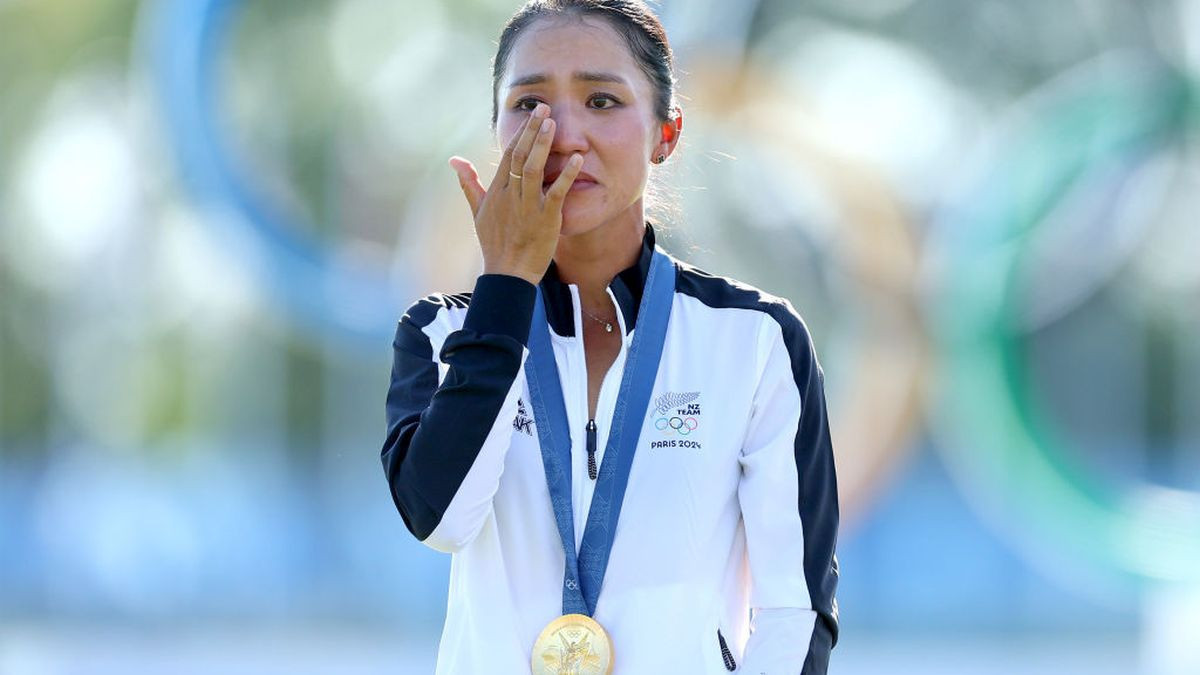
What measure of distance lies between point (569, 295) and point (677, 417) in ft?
0.92

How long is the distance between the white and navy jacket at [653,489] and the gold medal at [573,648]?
0.03m

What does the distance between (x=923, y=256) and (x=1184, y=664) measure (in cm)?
228

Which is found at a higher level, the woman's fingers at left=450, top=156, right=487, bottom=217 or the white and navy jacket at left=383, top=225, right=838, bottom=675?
the woman's fingers at left=450, top=156, right=487, bottom=217

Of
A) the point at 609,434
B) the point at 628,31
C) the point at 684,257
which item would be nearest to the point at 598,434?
the point at 609,434

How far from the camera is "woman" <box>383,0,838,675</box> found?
2.23 m

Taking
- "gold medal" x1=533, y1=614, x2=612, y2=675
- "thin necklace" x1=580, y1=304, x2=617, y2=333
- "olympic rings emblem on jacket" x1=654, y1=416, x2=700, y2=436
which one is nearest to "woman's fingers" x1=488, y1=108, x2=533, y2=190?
"thin necklace" x1=580, y1=304, x2=617, y2=333

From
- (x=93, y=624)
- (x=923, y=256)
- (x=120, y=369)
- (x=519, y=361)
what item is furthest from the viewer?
(x=120, y=369)

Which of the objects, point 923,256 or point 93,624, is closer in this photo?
point 923,256

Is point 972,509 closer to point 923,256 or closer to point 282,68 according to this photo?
point 923,256

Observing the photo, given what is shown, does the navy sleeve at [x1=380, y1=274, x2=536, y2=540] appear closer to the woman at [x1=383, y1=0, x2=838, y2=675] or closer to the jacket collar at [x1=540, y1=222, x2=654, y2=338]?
the woman at [x1=383, y1=0, x2=838, y2=675]

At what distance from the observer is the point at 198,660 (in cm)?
807

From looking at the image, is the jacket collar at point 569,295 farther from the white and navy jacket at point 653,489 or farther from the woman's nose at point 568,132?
the woman's nose at point 568,132

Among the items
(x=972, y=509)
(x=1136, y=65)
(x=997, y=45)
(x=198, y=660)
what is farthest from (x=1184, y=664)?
(x=198, y=660)

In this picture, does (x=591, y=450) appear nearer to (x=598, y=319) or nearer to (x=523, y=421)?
(x=523, y=421)
